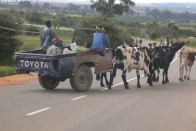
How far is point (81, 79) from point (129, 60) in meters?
2.37

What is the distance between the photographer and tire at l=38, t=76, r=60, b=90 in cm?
1667

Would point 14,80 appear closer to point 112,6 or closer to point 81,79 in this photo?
point 81,79

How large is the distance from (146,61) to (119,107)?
606 cm

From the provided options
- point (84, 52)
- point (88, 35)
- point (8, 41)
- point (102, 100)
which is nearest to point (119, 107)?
point (102, 100)

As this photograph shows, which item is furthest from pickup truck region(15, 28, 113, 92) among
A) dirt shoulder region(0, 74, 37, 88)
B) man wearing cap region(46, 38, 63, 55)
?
Answer: dirt shoulder region(0, 74, 37, 88)

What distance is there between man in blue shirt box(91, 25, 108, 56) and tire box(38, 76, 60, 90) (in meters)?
1.71

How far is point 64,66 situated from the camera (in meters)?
15.4

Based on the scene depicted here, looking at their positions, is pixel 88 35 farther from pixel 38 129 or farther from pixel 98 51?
pixel 38 129

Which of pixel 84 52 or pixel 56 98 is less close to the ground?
pixel 84 52

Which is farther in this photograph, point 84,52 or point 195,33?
point 195,33

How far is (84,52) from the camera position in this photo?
Answer: 1638cm

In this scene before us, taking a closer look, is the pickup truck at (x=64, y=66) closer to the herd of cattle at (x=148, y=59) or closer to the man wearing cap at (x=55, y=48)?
the man wearing cap at (x=55, y=48)

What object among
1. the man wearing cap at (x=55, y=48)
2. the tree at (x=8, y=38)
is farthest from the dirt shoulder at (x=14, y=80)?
the tree at (x=8, y=38)

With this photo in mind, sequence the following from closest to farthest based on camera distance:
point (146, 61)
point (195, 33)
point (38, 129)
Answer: point (38, 129), point (146, 61), point (195, 33)
